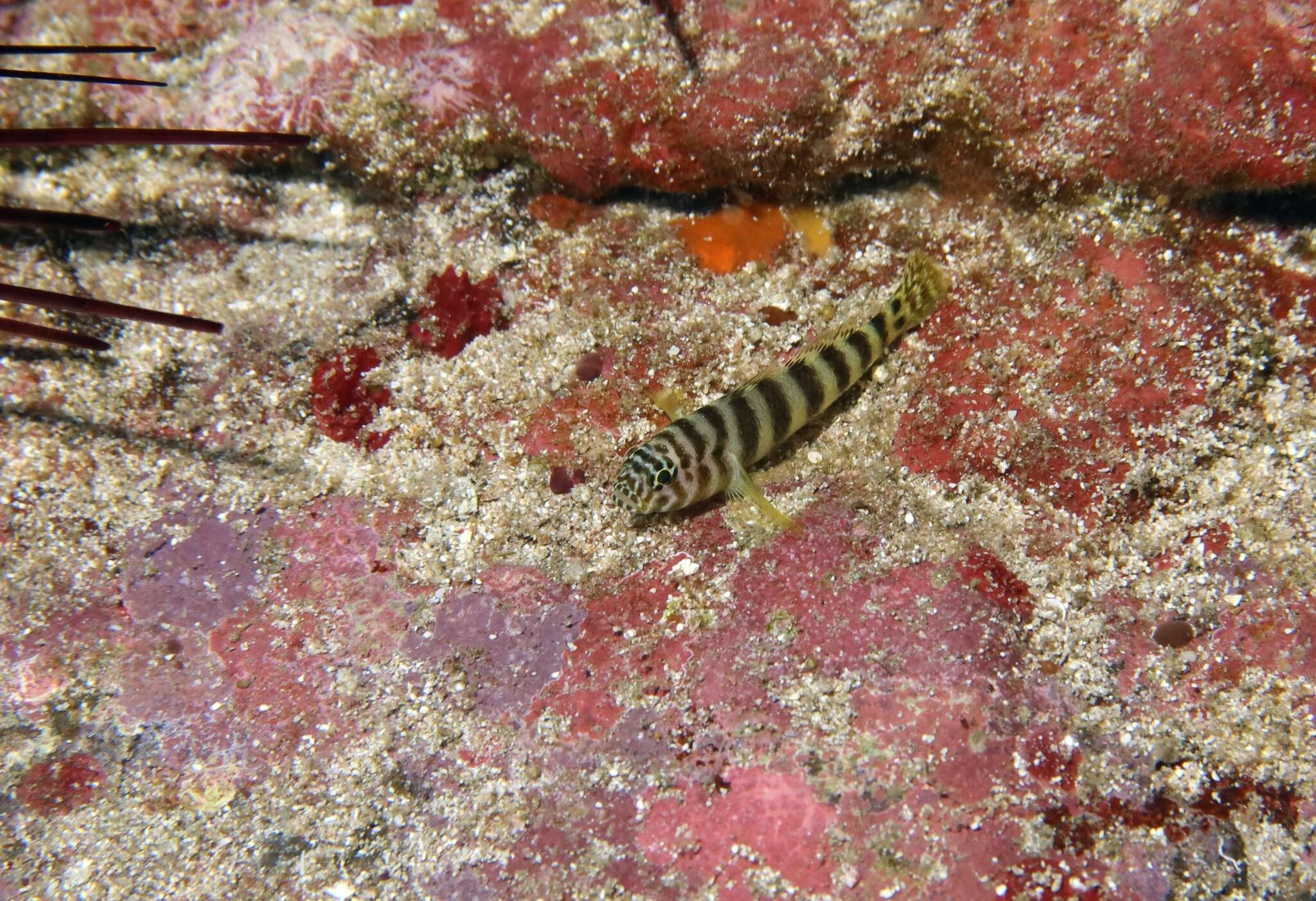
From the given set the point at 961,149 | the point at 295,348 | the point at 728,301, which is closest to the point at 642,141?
the point at 728,301

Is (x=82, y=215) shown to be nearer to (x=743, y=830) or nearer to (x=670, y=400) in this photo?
(x=670, y=400)

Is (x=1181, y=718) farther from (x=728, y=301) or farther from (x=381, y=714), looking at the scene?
(x=381, y=714)

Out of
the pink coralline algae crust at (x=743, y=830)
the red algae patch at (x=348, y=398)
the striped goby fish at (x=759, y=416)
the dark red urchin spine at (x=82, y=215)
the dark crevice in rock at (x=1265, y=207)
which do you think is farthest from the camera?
the red algae patch at (x=348, y=398)

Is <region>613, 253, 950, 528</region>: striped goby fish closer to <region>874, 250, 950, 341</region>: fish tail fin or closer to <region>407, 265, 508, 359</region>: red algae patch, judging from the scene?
<region>874, 250, 950, 341</region>: fish tail fin

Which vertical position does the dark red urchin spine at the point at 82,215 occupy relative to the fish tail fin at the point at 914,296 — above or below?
above

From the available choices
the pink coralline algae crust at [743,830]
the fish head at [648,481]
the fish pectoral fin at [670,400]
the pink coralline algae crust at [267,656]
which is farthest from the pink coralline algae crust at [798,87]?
the pink coralline algae crust at [743,830]

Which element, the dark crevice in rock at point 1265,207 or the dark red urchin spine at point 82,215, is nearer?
the dark red urchin spine at point 82,215

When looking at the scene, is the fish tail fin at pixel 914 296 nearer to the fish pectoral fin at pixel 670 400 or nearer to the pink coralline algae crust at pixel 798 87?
the pink coralline algae crust at pixel 798 87

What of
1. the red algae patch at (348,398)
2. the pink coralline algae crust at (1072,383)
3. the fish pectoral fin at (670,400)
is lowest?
the pink coralline algae crust at (1072,383)
